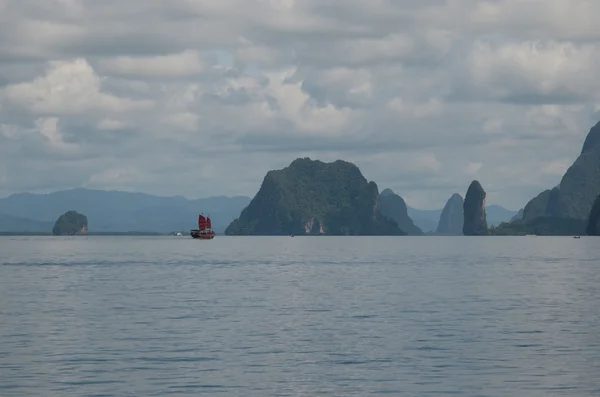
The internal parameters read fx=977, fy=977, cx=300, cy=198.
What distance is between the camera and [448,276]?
5044 inches

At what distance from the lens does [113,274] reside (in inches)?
5374

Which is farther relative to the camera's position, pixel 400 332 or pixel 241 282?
pixel 241 282

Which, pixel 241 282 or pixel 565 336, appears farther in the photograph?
pixel 241 282

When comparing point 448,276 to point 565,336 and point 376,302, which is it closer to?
point 376,302

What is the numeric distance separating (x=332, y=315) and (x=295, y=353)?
68.4 ft

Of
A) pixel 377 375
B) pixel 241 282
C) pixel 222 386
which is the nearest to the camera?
pixel 222 386

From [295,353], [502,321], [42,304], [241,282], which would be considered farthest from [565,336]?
[241,282]

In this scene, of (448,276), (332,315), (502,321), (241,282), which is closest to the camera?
(502,321)

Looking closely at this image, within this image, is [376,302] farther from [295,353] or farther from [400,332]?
[295,353]

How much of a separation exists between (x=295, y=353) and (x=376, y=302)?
33.5 meters

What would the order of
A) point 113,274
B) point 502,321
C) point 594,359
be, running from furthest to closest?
point 113,274 < point 502,321 < point 594,359

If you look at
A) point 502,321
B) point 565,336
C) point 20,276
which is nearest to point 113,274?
point 20,276

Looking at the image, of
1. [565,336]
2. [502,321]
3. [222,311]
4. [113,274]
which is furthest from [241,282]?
[565,336]

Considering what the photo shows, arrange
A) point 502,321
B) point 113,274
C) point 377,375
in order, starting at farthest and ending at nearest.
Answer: point 113,274 < point 502,321 < point 377,375
